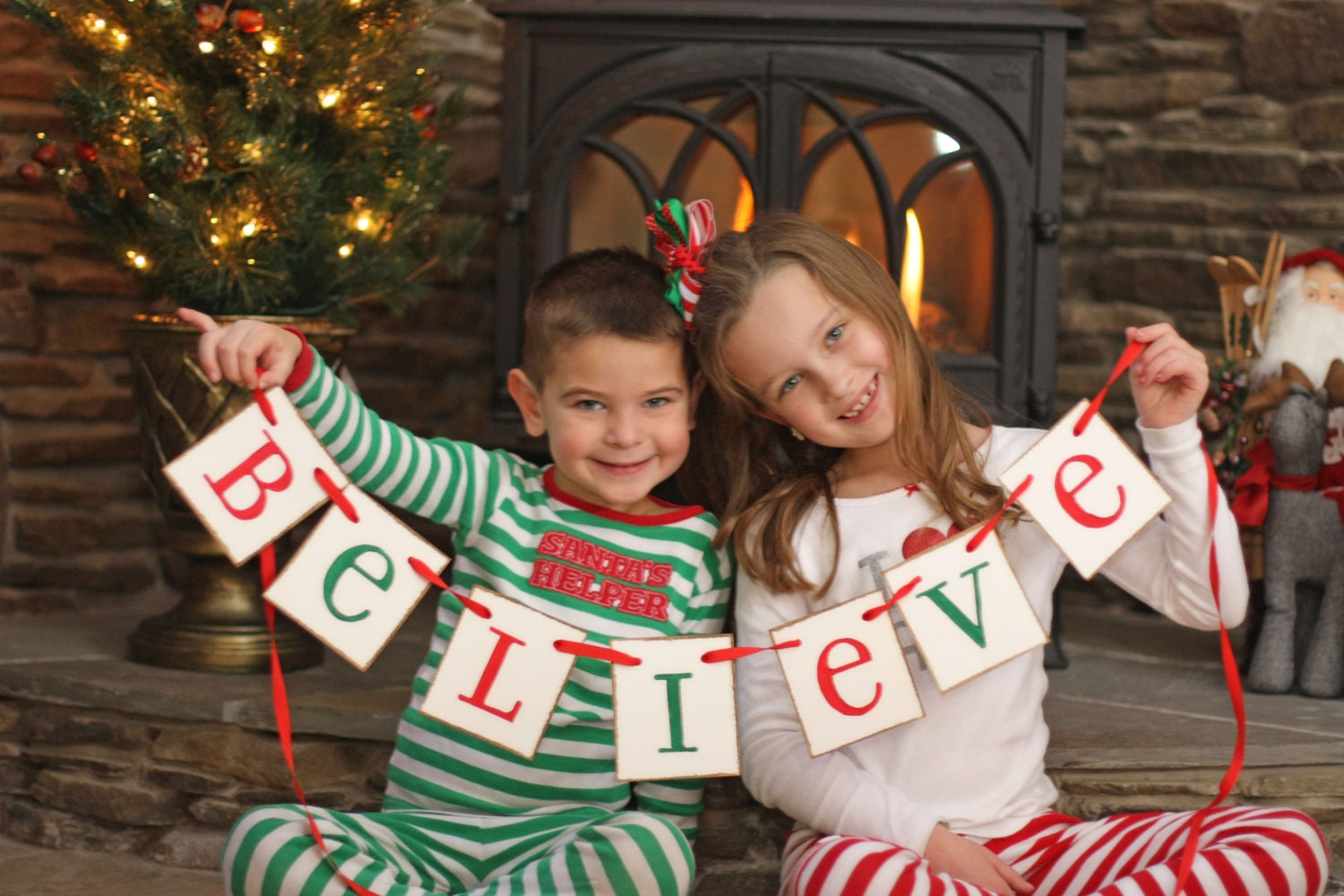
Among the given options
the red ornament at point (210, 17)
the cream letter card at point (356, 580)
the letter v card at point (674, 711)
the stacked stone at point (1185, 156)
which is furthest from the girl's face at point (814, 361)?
the stacked stone at point (1185, 156)

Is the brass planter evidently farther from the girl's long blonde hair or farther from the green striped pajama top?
the girl's long blonde hair

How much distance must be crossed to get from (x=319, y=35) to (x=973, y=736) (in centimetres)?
138

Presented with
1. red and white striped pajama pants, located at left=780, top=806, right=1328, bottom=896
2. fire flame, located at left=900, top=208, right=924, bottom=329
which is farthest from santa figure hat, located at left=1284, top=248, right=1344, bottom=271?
red and white striped pajama pants, located at left=780, top=806, right=1328, bottom=896

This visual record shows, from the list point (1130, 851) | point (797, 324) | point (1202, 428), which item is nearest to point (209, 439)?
point (797, 324)

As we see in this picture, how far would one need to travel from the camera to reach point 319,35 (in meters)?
2.08

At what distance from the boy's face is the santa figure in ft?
3.86

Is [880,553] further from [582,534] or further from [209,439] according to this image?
[209,439]

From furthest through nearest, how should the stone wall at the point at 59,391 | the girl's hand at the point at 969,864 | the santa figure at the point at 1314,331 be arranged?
the stone wall at the point at 59,391 < the santa figure at the point at 1314,331 < the girl's hand at the point at 969,864

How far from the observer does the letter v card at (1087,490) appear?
1.50 meters

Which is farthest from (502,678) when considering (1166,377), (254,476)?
(1166,377)

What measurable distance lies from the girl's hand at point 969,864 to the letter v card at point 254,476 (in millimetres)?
768

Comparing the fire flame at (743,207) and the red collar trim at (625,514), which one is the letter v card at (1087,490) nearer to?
the red collar trim at (625,514)

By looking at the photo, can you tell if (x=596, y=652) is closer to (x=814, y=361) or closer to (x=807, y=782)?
(x=807, y=782)

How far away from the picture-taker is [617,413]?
65.1 inches
